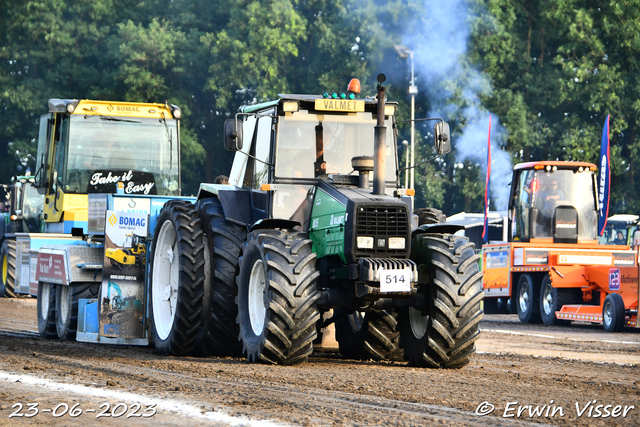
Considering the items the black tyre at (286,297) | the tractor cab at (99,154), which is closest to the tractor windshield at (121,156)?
the tractor cab at (99,154)

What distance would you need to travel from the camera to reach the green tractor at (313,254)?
30.5ft

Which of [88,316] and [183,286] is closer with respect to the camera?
[183,286]

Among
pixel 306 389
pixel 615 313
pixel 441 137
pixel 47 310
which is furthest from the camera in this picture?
pixel 615 313

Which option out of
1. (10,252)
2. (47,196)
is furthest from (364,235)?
(10,252)

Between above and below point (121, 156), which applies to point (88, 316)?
below

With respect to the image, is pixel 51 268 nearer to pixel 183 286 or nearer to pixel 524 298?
pixel 183 286

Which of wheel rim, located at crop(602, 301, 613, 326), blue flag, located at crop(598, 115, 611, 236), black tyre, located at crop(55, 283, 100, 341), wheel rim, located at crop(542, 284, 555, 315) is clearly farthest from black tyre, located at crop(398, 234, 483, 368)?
blue flag, located at crop(598, 115, 611, 236)

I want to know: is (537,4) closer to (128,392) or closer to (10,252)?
(10,252)

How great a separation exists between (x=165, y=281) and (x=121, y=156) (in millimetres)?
7899

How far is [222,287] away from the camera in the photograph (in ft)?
35.0

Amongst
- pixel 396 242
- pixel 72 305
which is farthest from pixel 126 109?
pixel 396 242

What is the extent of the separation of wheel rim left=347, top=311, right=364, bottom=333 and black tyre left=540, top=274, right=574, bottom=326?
421 inches

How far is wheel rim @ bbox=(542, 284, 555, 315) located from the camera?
21.5 m

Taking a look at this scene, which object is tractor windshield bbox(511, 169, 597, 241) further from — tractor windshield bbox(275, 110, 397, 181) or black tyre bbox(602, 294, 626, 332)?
tractor windshield bbox(275, 110, 397, 181)
